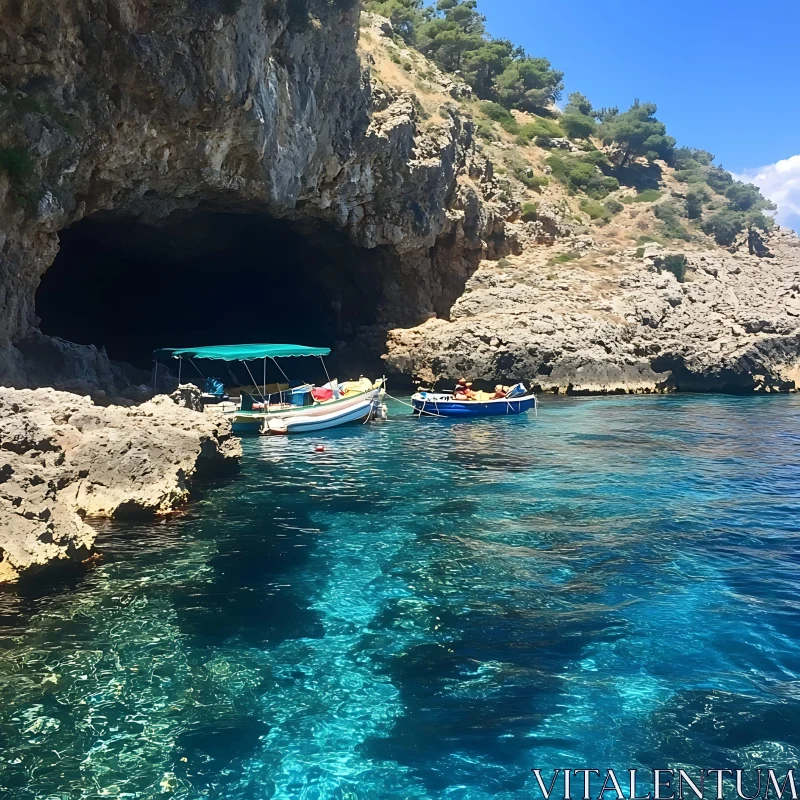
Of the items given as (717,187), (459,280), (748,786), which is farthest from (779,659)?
(717,187)

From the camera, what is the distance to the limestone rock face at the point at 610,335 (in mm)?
33594

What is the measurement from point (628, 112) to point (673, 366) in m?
43.8

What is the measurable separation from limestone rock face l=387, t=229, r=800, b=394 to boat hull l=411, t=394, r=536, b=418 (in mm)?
6367

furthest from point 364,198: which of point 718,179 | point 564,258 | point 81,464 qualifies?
point 718,179

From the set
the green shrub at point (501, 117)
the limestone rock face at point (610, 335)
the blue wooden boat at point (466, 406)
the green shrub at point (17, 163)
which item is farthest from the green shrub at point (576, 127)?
the green shrub at point (17, 163)

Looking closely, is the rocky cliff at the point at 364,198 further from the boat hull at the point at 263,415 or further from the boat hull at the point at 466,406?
the boat hull at the point at 466,406

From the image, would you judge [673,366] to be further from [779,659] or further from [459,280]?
[779,659]

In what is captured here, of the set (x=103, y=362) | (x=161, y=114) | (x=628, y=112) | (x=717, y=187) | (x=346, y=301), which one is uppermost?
(x=628, y=112)

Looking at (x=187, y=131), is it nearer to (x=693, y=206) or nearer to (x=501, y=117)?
(x=501, y=117)

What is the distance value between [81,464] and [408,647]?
7004mm

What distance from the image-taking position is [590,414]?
88.5 feet

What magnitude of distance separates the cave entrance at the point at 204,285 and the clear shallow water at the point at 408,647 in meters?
21.4

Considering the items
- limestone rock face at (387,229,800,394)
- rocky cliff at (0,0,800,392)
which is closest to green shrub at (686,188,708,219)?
rocky cliff at (0,0,800,392)

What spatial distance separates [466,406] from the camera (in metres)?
27.1
